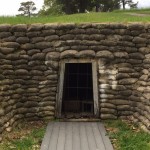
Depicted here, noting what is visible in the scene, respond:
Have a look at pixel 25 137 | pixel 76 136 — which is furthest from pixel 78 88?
pixel 25 137

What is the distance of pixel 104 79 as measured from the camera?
9.14m

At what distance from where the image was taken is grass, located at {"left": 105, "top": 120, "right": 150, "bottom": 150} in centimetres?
718

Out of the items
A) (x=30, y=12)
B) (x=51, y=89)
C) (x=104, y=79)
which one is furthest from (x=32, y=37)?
(x=30, y=12)

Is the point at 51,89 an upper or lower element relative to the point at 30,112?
upper

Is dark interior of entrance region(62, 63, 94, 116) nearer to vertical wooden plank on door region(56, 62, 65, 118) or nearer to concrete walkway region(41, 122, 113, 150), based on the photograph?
vertical wooden plank on door region(56, 62, 65, 118)

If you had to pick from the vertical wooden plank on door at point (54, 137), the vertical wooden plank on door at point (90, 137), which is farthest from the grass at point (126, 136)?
the vertical wooden plank on door at point (54, 137)

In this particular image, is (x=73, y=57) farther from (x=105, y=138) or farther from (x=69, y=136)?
(x=105, y=138)

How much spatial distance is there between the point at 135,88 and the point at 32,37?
116 inches

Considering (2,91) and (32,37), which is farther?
(32,37)

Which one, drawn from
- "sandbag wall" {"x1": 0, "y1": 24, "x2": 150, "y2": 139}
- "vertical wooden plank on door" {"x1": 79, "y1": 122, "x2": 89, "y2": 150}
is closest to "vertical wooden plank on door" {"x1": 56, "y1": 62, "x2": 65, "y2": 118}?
"sandbag wall" {"x1": 0, "y1": 24, "x2": 150, "y2": 139}

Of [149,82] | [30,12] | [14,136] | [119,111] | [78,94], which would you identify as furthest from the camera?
[30,12]

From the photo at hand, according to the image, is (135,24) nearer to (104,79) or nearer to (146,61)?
(146,61)

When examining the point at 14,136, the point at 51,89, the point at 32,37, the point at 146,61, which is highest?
the point at 32,37

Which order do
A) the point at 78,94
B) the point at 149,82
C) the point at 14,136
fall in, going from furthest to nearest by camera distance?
the point at 78,94 < the point at 149,82 < the point at 14,136
